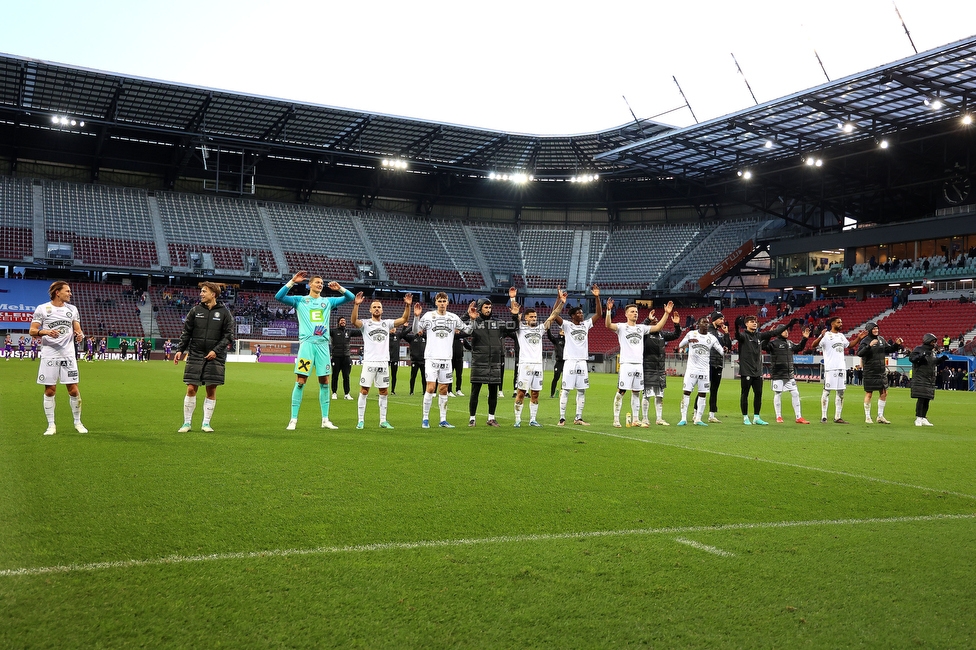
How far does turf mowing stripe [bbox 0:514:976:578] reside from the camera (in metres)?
4.81

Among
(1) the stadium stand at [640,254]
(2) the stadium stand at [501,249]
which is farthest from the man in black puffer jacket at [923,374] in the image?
(2) the stadium stand at [501,249]

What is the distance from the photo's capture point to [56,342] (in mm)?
11109

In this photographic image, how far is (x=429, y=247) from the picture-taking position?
69.6 meters

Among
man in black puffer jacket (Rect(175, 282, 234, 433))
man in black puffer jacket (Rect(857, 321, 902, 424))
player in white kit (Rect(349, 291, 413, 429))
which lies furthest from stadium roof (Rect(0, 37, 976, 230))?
man in black puffer jacket (Rect(175, 282, 234, 433))

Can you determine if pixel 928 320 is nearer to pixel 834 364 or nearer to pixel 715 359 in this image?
pixel 834 364

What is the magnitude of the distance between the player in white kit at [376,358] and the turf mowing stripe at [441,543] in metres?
7.02

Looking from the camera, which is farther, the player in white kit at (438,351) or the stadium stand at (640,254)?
the stadium stand at (640,254)

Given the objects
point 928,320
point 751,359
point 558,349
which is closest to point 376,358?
point 751,359

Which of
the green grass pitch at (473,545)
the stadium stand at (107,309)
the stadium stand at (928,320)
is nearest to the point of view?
the green grass pitch at (473,545)

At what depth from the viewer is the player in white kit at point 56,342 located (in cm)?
1098

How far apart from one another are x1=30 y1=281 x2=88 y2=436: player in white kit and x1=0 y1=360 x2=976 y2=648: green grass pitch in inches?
30.7

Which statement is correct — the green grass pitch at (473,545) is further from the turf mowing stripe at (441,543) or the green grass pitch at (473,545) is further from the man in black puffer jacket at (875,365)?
the man in black puffer jacket at (875,365)

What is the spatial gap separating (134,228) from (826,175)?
165ft

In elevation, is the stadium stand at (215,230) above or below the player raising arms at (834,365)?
above
